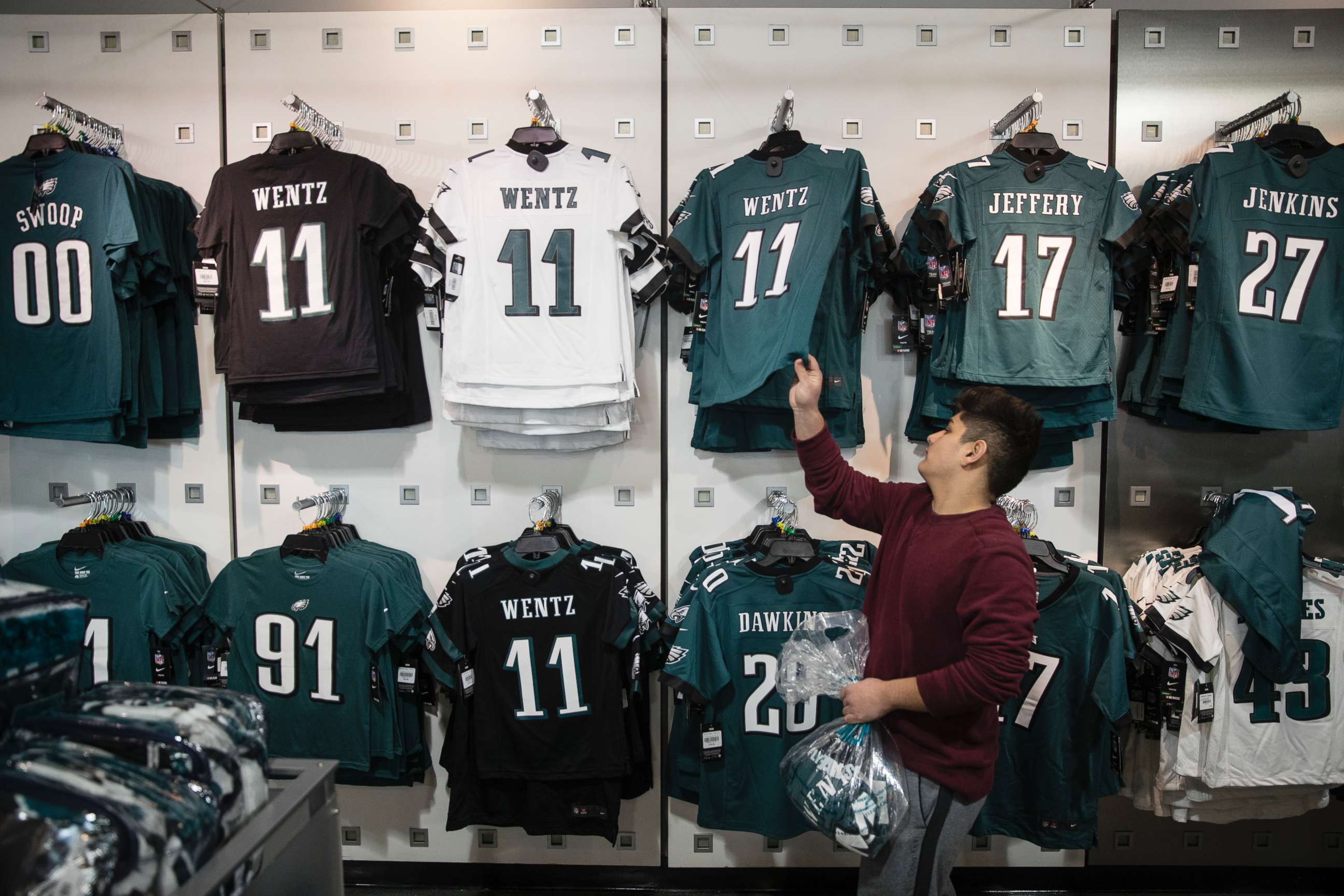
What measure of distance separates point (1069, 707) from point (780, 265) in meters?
1.61

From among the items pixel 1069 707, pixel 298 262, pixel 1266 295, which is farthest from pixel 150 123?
pixel 1266 295

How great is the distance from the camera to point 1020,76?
2367 mm

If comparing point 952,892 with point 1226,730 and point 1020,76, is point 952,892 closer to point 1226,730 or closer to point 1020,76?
point 1226,730

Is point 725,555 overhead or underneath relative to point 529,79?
underneath

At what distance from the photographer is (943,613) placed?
4.74ft

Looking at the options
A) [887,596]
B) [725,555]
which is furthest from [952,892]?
[725,555]

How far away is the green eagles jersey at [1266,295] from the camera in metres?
2.10

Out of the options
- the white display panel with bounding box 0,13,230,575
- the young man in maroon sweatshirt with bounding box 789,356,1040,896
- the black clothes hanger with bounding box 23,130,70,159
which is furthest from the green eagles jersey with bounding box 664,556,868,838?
the black clothes hanger with bounding box 23,130,70,159

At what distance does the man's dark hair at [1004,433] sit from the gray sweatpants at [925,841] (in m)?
0.68

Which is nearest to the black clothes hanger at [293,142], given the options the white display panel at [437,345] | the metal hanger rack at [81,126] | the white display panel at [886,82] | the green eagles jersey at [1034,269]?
the white display panel at [437,345]

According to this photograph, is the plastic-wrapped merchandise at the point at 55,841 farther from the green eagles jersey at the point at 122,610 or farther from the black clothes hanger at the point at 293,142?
the black clothes hanger at the point at 293,142

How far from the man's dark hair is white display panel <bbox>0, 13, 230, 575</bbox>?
2523 millimetres

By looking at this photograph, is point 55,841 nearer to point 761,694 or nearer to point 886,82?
point 761,694

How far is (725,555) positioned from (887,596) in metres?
0.75
